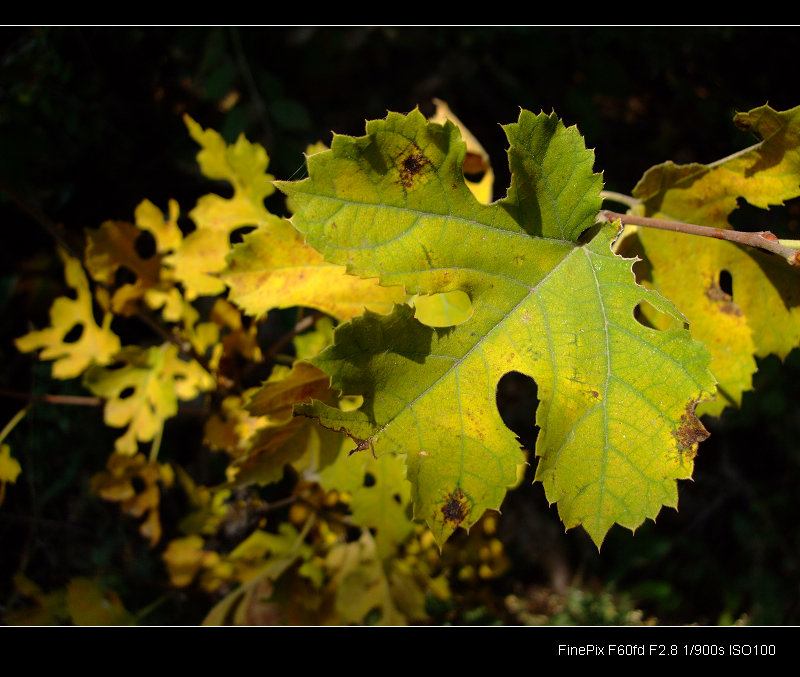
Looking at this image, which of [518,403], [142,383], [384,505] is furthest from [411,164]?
[518,403]

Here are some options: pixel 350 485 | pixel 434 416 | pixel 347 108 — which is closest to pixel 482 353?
pixel 434 416

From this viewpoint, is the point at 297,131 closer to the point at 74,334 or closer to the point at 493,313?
the point at 74,334

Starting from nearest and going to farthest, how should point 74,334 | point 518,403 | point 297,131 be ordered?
point 297,131 → point 74,334 → point 518,403

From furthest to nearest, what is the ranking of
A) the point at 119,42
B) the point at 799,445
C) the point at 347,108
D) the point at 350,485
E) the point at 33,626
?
the point at 799,445 → the point at 347,108 → the point at 119,42 → the point at 33,626 → the point at 350,485

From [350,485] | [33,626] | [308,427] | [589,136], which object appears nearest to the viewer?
[308,427]

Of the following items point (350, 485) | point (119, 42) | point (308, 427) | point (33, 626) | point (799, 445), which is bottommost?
point (799, 445)

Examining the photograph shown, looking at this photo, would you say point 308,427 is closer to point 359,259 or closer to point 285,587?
point 359,259
